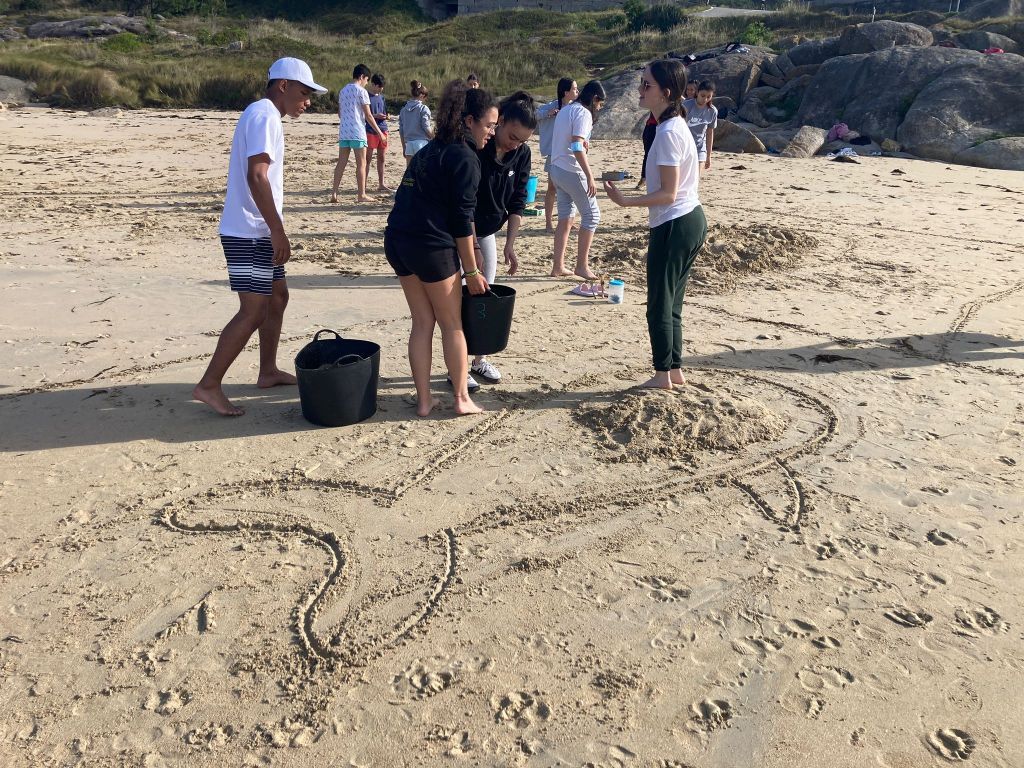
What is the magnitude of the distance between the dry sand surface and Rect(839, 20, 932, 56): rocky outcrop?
20.0m

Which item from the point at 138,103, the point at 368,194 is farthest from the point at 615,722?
the point at 138,103

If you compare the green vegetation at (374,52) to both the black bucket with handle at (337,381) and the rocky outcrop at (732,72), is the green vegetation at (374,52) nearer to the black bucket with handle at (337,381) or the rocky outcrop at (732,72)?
the rocky outcrop at (732,72)

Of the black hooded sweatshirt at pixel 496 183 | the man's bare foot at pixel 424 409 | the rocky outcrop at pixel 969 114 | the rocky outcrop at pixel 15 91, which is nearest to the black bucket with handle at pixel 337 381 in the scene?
the man's bare foot at pixel 424 409

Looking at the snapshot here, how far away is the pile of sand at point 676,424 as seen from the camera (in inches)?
193

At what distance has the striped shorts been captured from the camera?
488 centimetres

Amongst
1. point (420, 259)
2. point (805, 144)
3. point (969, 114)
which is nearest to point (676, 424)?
point (420, 259)

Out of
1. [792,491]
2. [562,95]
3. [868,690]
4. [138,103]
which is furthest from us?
[138,103]

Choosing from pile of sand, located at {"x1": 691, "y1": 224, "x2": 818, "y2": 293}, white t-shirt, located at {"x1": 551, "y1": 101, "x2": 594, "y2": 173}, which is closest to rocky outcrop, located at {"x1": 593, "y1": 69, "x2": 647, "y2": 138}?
pile of sand, located at {"x1": 691, "y1": 224, "x2": 818, "y2": 293}

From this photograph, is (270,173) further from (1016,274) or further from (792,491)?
(1016,274)

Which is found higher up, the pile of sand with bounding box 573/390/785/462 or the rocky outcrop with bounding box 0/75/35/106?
the rocky outcrop with bounding box 0/75/35/106

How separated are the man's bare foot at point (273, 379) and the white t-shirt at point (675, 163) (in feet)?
8.69

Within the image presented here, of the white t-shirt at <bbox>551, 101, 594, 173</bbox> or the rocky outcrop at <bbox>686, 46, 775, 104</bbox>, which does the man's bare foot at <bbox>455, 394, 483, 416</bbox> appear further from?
the rocky outcrop at <bbox>686, 46, 775, 104</bbox>

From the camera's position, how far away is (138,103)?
2742 cm

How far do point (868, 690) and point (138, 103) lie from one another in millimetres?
29764
